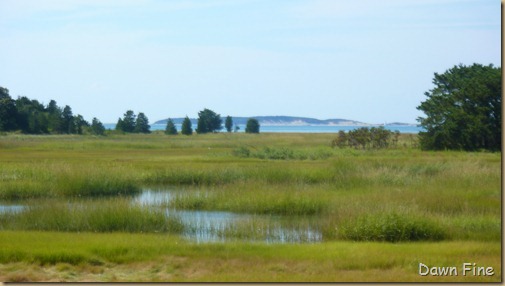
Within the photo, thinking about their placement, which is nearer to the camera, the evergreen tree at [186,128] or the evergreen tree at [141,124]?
the evergreen tree at [141,124]

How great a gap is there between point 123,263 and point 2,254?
257cm

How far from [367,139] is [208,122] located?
754 inches

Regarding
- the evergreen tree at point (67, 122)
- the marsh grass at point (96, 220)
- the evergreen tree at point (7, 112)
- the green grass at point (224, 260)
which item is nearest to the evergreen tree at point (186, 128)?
the evergreen tree at point (67, 122)

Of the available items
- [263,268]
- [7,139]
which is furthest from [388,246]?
[7,139]

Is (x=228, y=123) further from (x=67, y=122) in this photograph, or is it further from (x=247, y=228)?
(x=247, y=228)

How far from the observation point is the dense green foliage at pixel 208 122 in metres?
68.2

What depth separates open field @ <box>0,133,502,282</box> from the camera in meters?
14.2

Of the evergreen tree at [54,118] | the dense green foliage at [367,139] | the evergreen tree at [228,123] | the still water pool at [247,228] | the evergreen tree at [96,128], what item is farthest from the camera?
the evergreen tree at [228,123]

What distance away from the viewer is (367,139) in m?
55.3

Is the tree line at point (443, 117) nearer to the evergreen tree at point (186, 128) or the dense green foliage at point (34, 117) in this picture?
the dense green foliage at point (34, 117)

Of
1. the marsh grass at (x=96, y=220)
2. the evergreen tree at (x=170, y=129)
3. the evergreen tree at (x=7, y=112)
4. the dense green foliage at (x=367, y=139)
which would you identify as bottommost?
the marsh grass at (x=96, y=220)

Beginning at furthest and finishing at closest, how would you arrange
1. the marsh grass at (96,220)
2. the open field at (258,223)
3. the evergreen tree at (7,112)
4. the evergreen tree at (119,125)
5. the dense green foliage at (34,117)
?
the evergreen tree at (119,125) → the dense green foliage at (34,117) → the evergreen tree at (7,112) → the marsh grass at (96,220) → the open field at (258,223)

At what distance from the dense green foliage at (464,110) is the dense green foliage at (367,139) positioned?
2713 millimetres

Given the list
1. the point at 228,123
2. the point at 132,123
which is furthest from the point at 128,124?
the point at 228,123
